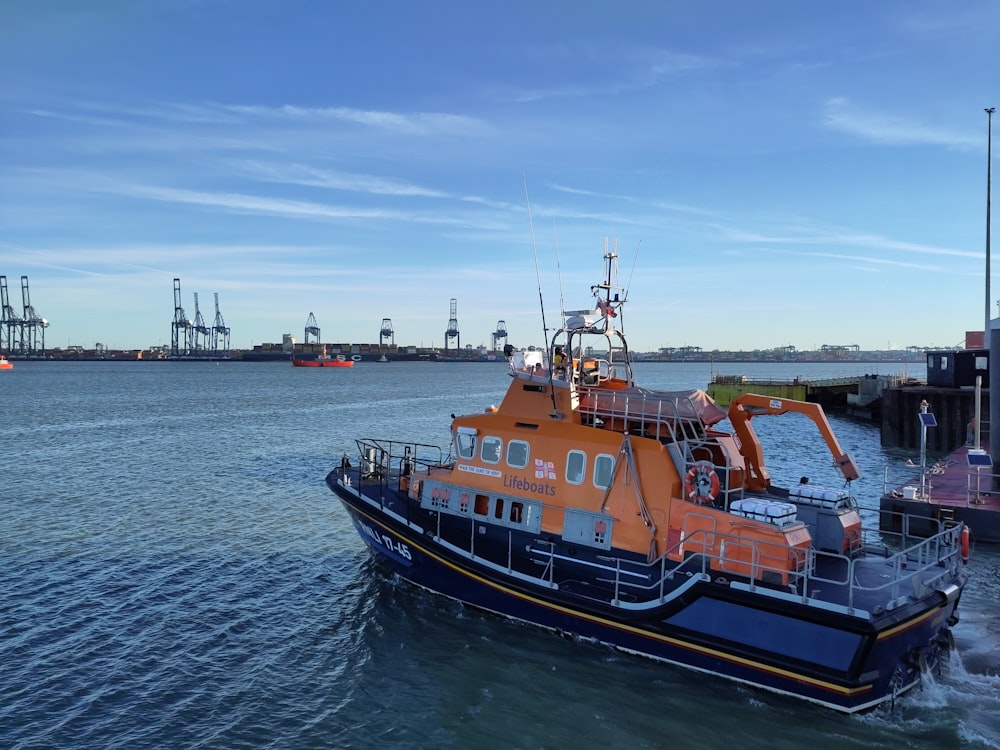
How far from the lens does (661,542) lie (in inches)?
437

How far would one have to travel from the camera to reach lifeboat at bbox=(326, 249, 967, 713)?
372 inches

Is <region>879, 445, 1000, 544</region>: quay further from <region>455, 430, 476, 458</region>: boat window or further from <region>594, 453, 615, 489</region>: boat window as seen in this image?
<region>455, 430, 476, 458</region>: boat window

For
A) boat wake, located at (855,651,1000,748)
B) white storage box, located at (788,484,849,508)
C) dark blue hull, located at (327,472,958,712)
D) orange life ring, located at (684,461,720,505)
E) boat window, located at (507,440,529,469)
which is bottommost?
boat wake, located at (855,651,1000,748)

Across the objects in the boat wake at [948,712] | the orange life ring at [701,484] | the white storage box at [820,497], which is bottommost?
the boat wake at [948,712]

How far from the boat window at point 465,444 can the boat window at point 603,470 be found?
2.45 meters

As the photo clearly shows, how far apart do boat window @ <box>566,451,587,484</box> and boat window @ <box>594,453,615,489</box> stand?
0.68 feet

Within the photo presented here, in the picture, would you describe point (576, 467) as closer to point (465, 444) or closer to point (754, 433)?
point (465, 444)

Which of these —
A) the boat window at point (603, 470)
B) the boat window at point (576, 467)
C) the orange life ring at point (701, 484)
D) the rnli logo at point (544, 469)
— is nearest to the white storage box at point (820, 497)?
the orange life ring at point (701, 484)

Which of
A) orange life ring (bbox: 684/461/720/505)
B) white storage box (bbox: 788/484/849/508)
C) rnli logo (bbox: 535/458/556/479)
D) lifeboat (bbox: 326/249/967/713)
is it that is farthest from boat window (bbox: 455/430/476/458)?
white storage box (bbox: 788/484/849/508)

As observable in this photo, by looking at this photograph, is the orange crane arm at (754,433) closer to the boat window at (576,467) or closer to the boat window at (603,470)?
the boat window at (603,470)

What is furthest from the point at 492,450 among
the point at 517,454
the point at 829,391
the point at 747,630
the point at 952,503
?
the point at 829,391

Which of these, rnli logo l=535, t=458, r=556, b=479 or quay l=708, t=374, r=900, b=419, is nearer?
rnli logo l=535, t=458, r=556, b=479

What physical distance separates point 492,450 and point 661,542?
330cm

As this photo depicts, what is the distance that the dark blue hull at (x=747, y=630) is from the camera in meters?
9.09
